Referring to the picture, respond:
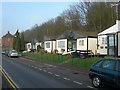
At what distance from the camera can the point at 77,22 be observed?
40.0 metres

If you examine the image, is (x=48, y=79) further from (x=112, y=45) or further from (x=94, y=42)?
(x=94, y=42)

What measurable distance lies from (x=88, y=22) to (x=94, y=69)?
29470 mm

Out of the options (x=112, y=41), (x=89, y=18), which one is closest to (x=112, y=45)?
(x=112, y=41)

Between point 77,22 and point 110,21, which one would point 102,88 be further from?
point 77,22

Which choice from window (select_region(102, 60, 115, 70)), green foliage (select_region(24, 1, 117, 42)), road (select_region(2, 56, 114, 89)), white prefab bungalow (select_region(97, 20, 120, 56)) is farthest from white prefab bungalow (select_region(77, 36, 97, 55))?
window (select_region(102, 60, 115, 70))

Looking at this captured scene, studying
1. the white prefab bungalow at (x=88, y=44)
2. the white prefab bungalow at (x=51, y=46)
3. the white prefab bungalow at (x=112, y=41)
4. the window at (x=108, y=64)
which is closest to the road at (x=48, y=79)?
the window at (x=108, y=64)

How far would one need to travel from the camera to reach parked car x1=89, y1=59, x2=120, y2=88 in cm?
647

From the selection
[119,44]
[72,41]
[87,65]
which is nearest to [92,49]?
[72,41]

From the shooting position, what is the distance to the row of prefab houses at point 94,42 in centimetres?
1822

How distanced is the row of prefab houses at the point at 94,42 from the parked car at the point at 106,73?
1099cm

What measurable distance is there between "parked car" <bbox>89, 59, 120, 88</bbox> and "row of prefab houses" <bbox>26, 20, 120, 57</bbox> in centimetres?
1099

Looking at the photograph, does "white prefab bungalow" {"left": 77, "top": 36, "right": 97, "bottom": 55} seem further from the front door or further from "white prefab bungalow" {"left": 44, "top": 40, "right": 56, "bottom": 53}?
"white prefab bungalow" {"left": 44, "top": 40, "right": 56, "bottom": 53}

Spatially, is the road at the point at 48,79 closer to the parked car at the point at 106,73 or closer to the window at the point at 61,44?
the parked car at the point at 106,73

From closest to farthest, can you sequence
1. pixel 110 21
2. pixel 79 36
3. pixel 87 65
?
1. pixel 87 65
2. pixel 79 36
3. pixel 110 21
